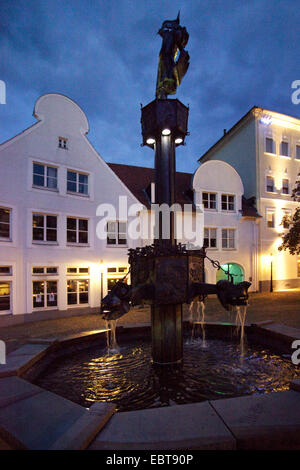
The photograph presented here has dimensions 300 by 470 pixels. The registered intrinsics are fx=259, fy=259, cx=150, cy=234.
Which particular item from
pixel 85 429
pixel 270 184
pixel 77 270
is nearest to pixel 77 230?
pixel 77 270

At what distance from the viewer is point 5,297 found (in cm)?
1331

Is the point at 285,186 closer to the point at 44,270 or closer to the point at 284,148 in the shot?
the point at 284,148

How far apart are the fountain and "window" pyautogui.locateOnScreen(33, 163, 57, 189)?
401 inches

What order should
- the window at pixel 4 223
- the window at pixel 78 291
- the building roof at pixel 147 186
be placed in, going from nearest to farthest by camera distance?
the window at pixel 4 223 < the window at pixel 78 291 < the building roof at pixel 147 186

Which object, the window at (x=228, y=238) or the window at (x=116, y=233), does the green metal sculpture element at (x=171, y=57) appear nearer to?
the window at (x=116, y=233)

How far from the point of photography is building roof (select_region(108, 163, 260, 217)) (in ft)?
68.7

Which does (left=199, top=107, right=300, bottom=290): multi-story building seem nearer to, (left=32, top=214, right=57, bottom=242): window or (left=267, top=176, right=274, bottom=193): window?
(left=267, top=176, right=274, bottom=193): window

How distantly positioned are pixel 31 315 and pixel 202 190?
15.6 meters

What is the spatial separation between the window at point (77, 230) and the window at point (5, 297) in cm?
413

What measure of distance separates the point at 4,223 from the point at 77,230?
13.1ft

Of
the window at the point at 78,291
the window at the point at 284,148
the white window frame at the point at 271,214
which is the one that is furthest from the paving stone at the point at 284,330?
the window at the point at 284,148

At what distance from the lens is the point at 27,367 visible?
5.31 metres

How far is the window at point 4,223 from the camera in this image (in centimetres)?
1334
